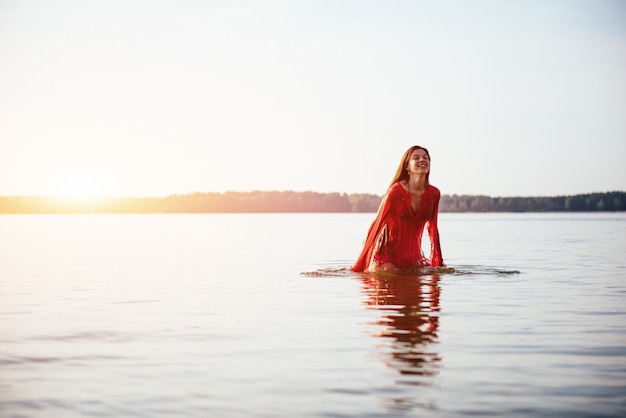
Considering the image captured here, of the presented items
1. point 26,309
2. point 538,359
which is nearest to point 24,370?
point 538,359

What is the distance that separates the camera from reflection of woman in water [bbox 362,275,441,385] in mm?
8477

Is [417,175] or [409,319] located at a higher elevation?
[417,175]

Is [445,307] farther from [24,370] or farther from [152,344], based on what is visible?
[24,370]

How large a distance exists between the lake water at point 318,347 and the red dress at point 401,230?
52cm

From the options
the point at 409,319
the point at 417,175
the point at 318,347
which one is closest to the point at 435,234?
the point at 417,175

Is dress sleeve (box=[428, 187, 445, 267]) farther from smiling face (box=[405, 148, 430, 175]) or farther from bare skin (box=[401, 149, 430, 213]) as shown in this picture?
smiling face (box=[405, 148, 430, 175])

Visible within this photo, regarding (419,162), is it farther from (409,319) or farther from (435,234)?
(409,319)

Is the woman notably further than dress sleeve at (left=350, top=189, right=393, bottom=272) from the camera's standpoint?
No

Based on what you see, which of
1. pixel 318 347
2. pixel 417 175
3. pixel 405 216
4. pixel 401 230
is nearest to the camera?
pixel 318 347

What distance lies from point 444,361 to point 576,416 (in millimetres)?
2108

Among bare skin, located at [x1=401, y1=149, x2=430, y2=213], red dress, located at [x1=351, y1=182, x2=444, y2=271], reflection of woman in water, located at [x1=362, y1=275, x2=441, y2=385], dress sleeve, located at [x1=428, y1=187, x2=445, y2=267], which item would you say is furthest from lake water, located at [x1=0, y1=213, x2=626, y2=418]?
bare skin, located at [x1=401, y1=149, x2=430, y2=213]

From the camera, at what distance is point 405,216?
1811 cm

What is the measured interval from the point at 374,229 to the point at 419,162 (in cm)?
166

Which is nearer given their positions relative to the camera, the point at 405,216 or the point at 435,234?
the point at 405,216
